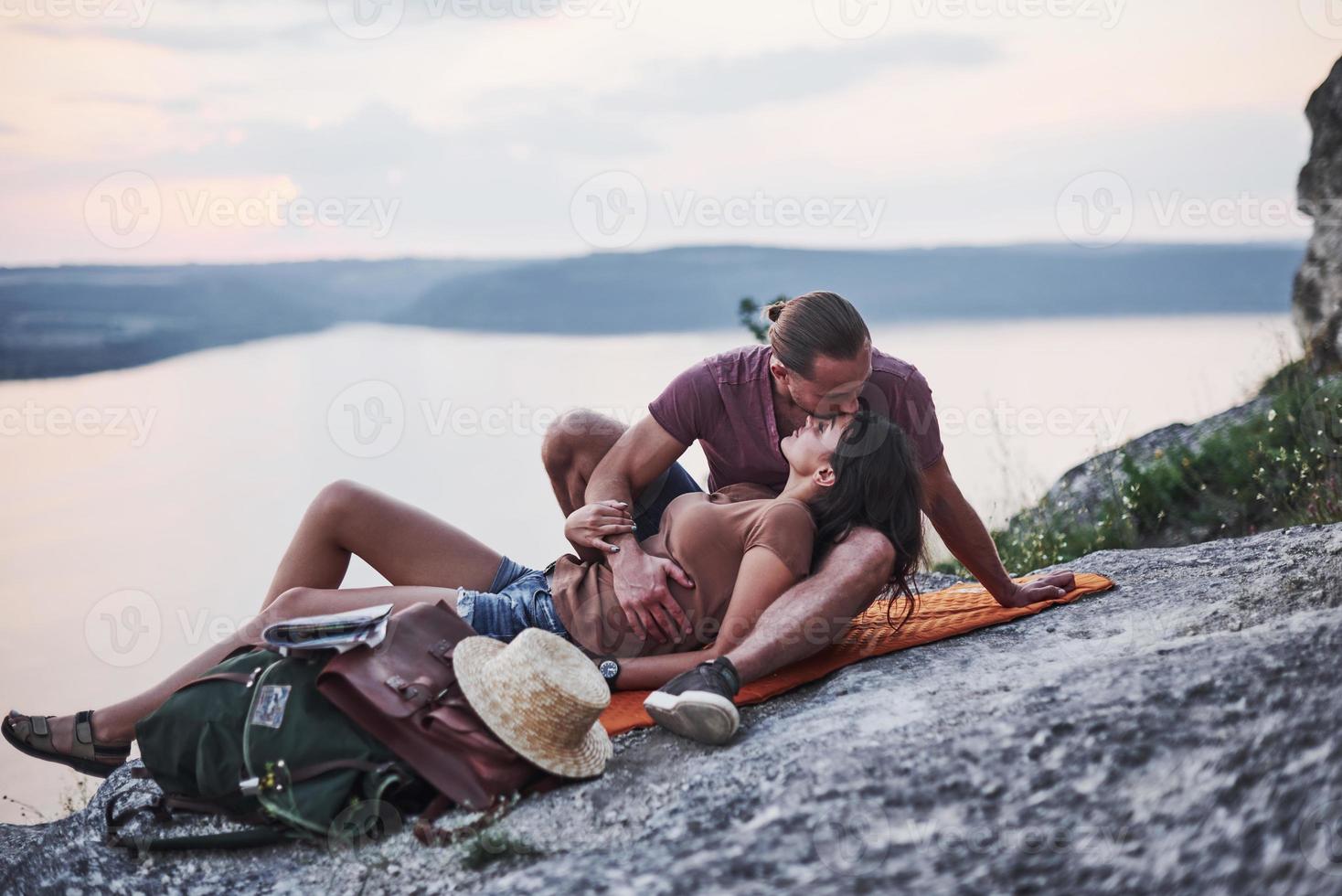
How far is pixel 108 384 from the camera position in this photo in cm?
1057

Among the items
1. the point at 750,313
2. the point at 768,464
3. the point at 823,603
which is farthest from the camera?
the point at 750,313

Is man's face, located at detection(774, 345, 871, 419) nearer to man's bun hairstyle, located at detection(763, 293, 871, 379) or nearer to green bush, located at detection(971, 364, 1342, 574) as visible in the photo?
man's bun hairstyle, located at detection(763, 293, 871, 379)

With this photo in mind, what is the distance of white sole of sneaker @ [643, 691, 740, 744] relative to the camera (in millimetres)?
2834

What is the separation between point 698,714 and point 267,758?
1010 millimetres

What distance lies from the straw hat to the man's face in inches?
46.5

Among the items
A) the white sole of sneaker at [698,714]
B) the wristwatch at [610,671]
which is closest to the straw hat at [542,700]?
the white sole of sneaker at [698,714]

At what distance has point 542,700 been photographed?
9.00 ft

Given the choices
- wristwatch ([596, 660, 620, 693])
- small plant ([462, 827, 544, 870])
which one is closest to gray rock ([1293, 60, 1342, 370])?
wristwatch ([596, 660, 620, 693])

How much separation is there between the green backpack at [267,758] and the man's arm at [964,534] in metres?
1.85

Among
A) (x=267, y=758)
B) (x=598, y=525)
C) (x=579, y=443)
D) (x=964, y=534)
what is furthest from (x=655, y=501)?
(x=267, y=758)

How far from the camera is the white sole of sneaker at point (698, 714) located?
283cm

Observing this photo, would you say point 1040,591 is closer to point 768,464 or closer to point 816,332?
point 768,464

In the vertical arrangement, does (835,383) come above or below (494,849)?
above

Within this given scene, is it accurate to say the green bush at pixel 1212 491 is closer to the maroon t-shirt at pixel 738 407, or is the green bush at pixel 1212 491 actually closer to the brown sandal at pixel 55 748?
the maroon t-shirt at pixel 738 407
